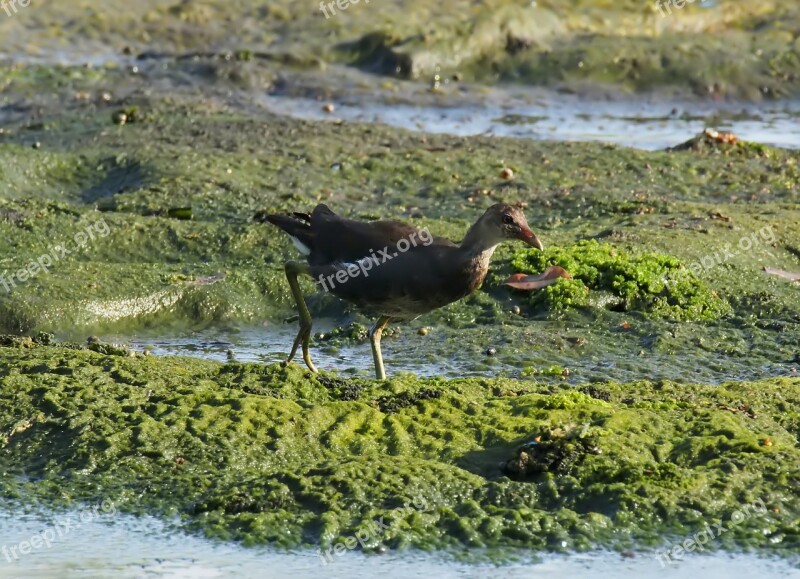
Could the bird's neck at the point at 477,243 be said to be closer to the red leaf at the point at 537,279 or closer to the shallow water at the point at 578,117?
the red leaf at the point at 537,279

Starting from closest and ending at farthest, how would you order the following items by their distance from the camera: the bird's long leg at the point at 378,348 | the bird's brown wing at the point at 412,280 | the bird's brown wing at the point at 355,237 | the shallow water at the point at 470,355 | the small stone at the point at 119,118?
1. the bird's brown wing at the point at 412,280
2. the bird's brown wing at the point at 355,237
3. the bird's long leg at the point at 378,348
4. the shallow water at the point at 470,355
5. the small stone at the point at 119,118

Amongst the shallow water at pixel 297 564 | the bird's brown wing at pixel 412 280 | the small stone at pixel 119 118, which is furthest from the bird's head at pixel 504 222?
the small stone at pixel 119 118

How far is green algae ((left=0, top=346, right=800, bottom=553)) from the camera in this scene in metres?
5.45

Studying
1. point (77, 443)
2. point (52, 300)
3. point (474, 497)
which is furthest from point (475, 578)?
point (52, 300)

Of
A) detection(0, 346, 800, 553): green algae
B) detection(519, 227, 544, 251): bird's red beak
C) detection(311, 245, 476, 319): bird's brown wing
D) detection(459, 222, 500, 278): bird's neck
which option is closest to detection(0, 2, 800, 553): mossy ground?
detection(0, 346, 800, 553): green algae

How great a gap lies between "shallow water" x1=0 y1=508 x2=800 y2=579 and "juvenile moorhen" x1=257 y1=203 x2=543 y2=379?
64.2 inches

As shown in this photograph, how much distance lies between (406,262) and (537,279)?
2.28 m

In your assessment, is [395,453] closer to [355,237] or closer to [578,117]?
[355,237]

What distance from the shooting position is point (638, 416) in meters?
6.20

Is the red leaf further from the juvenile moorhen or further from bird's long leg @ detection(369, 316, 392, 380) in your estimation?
the juvenile moorhen

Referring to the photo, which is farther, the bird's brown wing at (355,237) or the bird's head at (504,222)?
the bird's brown wing at (355,237)

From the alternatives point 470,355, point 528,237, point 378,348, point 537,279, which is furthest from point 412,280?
point 537,279

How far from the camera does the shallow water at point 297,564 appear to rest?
519 cm

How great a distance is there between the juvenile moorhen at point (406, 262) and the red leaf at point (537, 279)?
1.77m
